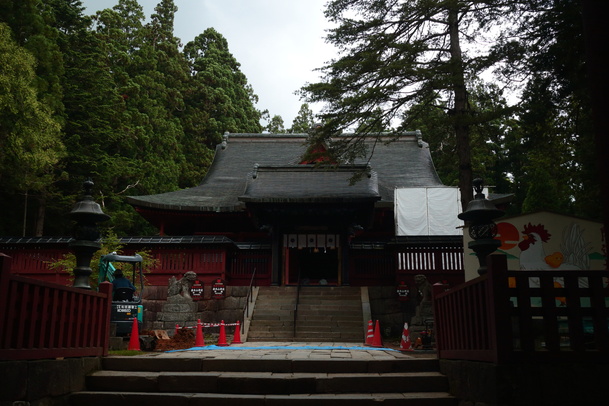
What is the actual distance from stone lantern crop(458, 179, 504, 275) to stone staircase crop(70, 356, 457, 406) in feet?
5.36

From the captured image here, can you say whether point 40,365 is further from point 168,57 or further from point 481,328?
point 168,57

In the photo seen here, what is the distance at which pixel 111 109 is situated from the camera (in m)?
24.7

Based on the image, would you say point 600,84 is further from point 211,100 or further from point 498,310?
point 211,100

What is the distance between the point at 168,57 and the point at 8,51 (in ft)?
67.0

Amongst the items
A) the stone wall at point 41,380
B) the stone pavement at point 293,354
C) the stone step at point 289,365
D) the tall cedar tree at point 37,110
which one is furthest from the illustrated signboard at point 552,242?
the tall cedar tree at point 37,110

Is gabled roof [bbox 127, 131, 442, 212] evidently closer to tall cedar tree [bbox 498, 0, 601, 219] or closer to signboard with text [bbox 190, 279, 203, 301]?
signboard with text [bbox 190, 279, 203, 301]

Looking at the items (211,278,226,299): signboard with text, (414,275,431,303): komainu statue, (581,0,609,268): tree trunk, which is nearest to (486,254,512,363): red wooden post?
(581,0,609,268): tree trunk

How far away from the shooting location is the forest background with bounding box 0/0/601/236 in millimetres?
8555

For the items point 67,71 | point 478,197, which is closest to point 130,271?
point 478,197

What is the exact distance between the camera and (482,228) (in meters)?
6.91

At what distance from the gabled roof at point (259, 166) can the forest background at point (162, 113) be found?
2572 millimetres

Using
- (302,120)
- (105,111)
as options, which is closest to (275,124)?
(302,120)

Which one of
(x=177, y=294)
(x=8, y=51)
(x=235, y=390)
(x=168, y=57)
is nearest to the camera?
(x=235, y=390)

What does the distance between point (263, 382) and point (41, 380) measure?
2.36m
